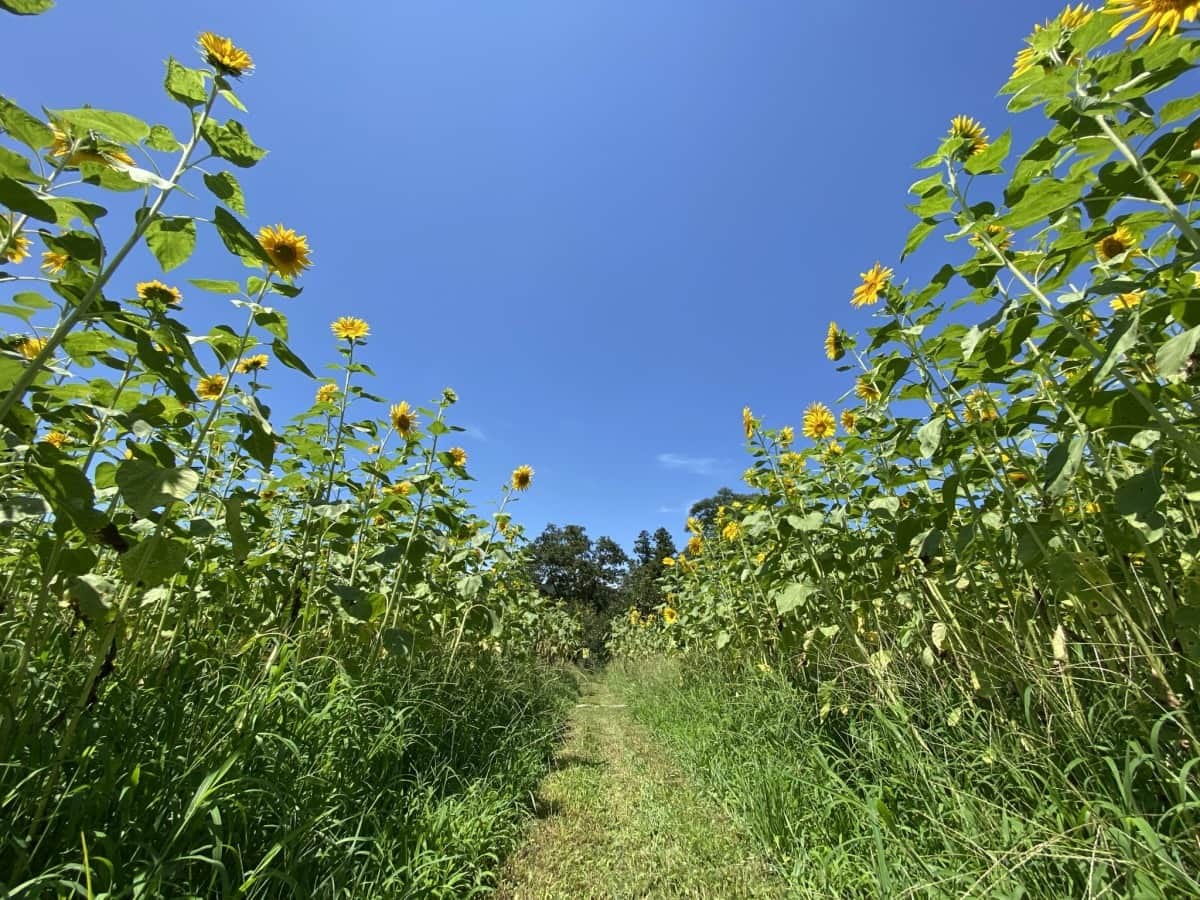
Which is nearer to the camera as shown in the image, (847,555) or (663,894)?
(663,894)

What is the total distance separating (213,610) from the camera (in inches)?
107

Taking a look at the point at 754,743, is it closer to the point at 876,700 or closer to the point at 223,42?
the point at 876,700

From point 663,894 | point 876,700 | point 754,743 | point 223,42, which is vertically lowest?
point 663,894

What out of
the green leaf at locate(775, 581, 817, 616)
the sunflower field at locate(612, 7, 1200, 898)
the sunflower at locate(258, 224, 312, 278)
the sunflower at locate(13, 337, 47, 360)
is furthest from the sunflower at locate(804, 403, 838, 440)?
the sunflower at locate(13, 337, 47, 360)

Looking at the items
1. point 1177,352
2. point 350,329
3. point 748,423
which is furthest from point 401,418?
point 1177,352

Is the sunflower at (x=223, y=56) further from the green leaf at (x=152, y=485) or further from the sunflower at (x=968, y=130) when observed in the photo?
the sunflower at (x=968, y=130)

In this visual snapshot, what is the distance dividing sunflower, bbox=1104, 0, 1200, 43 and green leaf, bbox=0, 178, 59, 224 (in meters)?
2.16

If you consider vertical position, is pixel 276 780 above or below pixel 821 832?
above

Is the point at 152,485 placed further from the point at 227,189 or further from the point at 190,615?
the point at 190,615

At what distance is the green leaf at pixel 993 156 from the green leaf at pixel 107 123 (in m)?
1.95

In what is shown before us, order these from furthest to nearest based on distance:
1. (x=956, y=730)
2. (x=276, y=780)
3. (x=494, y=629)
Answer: (x=494, y=629)
(x=956, y=730)
(x=276, y=780)

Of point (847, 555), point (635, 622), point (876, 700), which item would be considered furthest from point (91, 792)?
point (635, 622)

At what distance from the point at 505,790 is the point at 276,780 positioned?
1377mm

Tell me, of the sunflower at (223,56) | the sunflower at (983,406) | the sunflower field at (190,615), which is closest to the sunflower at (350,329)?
the sunflower field at (190,615)
